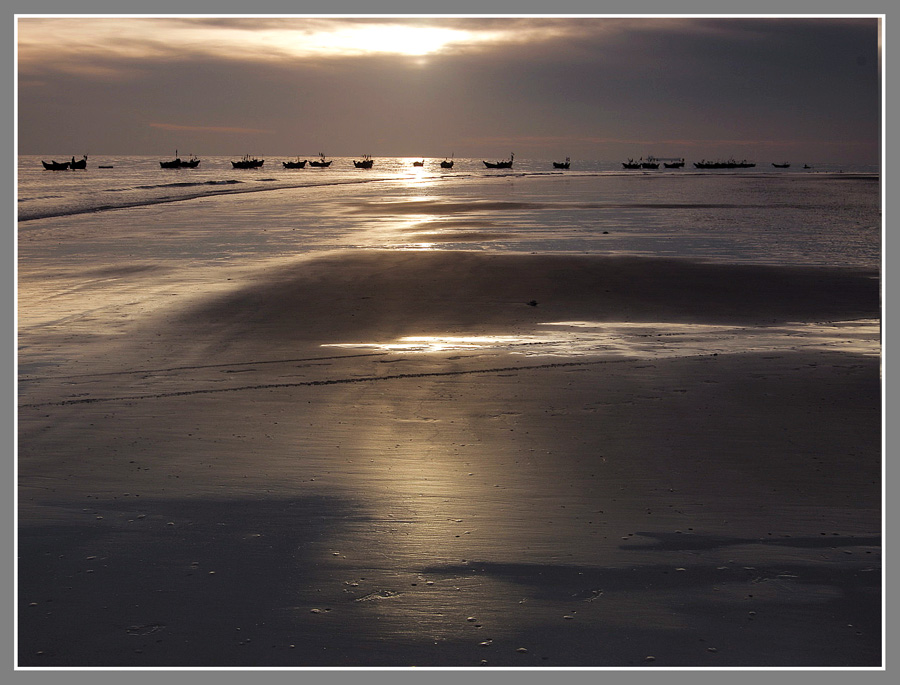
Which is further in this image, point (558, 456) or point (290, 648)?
point (558, 456)

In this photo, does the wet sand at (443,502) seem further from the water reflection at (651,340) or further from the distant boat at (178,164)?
the distant boat at (178,164)

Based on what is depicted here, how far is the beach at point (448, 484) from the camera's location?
489cm

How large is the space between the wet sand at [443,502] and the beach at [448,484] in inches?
0.9

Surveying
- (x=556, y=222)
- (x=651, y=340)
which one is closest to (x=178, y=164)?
(x=556, y=222)

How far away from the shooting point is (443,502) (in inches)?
258

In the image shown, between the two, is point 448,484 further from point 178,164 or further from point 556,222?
point 178,164

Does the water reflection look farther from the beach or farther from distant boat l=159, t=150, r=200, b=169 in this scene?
distant boat l=159, t=150, r=200, b=169

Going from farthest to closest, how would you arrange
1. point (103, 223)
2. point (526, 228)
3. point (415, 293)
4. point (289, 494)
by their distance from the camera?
point (103, 223) < point (526, 228) < point (415, 293) < point (289, 494)

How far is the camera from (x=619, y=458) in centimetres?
762

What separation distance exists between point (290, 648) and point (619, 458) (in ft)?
12.3

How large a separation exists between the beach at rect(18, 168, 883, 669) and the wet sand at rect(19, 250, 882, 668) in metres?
0.02

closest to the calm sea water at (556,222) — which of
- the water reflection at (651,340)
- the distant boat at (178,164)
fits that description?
the water reflection at (651,340)

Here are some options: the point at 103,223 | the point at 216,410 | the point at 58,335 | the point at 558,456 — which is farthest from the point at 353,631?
the point at 103,223

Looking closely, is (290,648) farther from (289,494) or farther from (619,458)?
(619,458)
